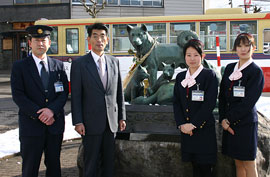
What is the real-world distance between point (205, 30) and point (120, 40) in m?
3.19

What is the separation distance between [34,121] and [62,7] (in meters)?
20.4

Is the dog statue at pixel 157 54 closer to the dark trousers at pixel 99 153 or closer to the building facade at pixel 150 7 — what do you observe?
the dark trousers at pixel 99 153

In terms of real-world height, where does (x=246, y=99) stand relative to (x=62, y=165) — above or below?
above

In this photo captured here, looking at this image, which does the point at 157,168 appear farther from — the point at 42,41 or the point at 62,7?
the point at 62,7

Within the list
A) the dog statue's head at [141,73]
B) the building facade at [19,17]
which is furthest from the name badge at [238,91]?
the building facade at [19,17]

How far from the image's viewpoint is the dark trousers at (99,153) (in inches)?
139

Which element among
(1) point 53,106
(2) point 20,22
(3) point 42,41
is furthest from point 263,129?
(2) point 20,22

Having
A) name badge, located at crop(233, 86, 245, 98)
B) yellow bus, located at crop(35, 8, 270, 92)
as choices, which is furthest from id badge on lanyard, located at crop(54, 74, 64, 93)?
yellow bus, located at crop(35, 8, 270, 92)

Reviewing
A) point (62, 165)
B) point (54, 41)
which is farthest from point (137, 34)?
point (54, 41)

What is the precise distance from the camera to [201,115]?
3342 millimetres

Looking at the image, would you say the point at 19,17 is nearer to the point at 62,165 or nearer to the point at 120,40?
the point at 120,40

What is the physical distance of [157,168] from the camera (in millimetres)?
4230

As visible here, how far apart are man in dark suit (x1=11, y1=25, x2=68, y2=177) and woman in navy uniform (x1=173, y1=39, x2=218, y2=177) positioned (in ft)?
4.25

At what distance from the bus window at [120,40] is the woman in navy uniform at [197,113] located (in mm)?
9633
